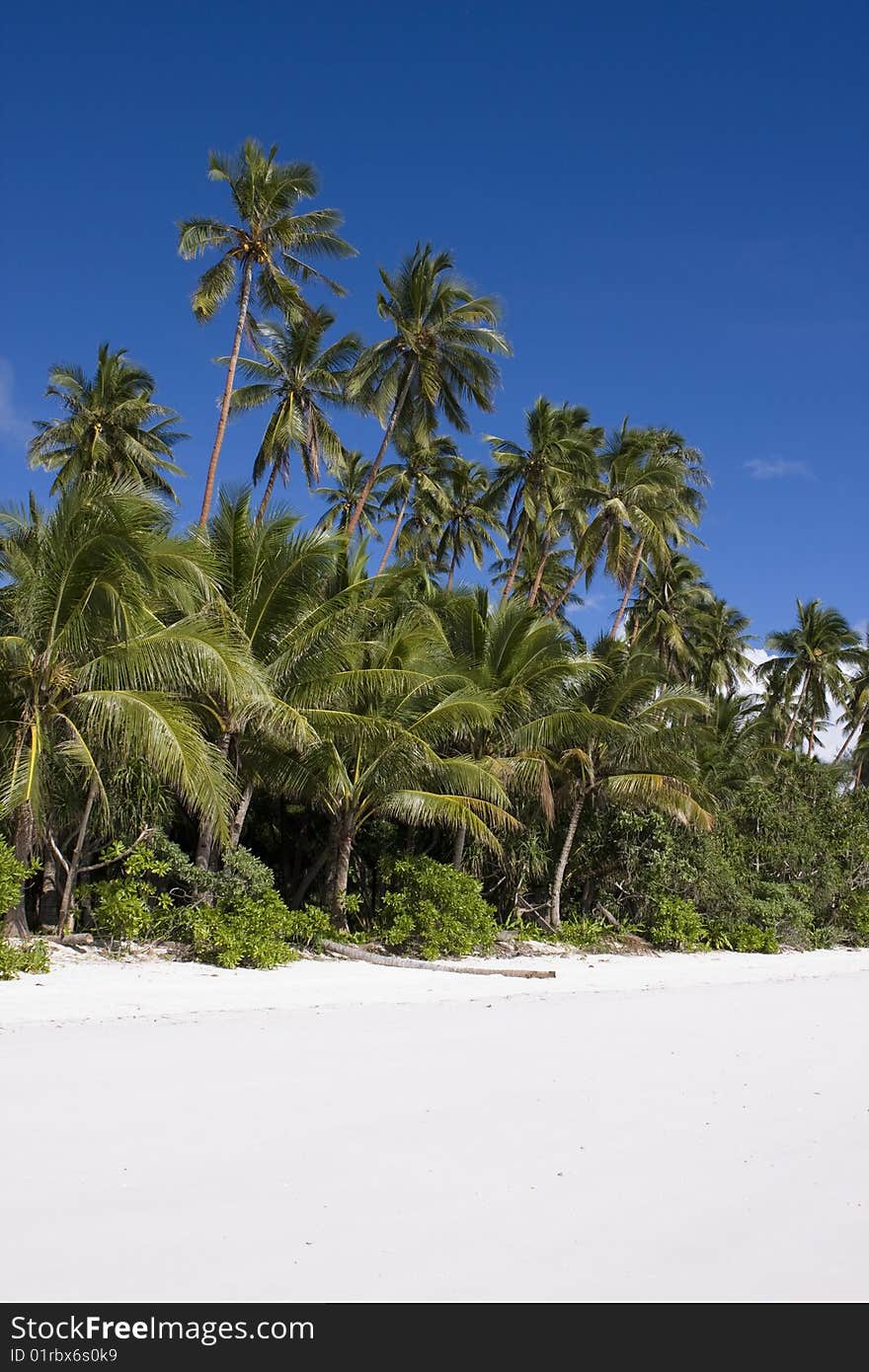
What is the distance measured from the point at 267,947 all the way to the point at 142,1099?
253 inches

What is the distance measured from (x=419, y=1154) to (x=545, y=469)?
81.7 feet

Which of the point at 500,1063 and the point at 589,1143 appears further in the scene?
the point at 500,1063

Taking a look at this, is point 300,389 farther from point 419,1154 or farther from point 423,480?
point 419,1154

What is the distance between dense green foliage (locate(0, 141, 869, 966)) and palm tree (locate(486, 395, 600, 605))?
0.12m

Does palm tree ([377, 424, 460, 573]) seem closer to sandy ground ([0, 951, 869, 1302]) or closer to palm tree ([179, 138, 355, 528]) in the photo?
palm tree ([179, 138, 355, 528])

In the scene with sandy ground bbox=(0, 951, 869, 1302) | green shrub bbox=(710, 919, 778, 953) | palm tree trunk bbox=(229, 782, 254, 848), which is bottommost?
green shrub bbox=(710, 919, 778, 953)

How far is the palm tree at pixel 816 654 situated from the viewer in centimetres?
4353

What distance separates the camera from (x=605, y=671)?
18.0m

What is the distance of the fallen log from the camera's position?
13.0 meters

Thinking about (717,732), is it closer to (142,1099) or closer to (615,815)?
(615,815)

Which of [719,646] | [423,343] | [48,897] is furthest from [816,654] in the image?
[48,897]

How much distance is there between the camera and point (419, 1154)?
4.99 m

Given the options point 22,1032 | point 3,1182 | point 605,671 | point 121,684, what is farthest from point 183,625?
point 605,671

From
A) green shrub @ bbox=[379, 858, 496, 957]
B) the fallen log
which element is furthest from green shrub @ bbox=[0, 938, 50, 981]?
green shrub @ bbox=[379, 858, 496, 957]
